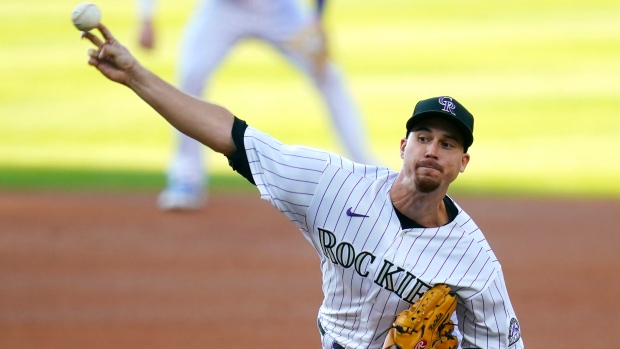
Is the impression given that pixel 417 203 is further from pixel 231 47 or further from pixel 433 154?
pixel 231 47

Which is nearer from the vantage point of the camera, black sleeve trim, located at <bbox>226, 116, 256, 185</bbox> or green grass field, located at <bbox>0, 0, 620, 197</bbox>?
black sleeve trim, located at <bbox>226, 116, 256, 185</bbox>

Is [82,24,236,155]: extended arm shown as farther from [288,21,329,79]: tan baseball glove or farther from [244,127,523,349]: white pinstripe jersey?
[288,21,329,79]: tan baseball glove

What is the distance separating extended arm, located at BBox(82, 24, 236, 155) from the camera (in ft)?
10.2

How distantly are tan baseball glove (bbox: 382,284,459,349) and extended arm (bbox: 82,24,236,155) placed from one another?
774mm

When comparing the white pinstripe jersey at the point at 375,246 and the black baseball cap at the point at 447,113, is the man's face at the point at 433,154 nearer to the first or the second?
the black baseball cap at the point at 447,113

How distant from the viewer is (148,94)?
3.15 m

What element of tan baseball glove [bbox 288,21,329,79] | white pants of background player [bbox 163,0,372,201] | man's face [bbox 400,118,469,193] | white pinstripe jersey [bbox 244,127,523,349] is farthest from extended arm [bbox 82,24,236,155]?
tan baseball glove [bbox 288,21,329,79]

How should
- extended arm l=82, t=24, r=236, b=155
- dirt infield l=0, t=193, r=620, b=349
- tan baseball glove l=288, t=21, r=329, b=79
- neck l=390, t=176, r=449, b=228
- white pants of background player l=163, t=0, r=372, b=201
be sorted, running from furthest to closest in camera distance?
tan baseball glove l=288, t=21, r=329, b=79 → white pants of background player l=163, t=0, r=372, b=201 → dirt infield l=0, t=193, r=620, b=349 → neck l=390, t=176, r=449, b=228 → extended arm l=82, t=24, r=236, b=155

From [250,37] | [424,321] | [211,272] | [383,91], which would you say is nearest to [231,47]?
[250,37]

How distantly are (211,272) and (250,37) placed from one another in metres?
2.03

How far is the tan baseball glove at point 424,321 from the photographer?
10.4 ft

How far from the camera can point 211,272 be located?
6.86 m

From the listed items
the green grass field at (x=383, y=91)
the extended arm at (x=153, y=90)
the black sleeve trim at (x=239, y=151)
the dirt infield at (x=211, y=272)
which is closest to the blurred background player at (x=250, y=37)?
the dirt infield at (x=211, y=272)

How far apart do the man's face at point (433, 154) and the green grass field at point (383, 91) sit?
6156 millimetres
